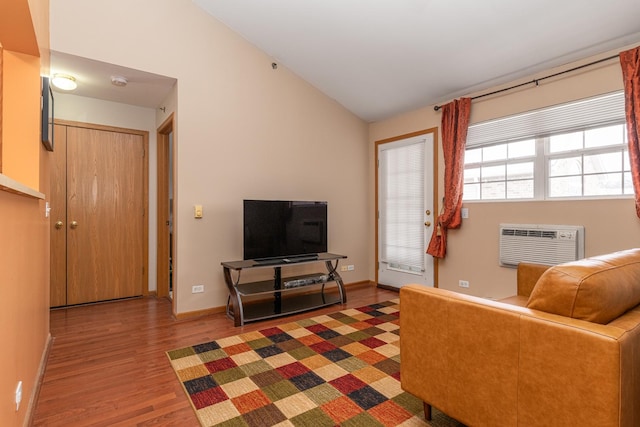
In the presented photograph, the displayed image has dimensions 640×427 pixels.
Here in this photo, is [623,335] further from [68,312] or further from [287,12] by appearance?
[68,312]

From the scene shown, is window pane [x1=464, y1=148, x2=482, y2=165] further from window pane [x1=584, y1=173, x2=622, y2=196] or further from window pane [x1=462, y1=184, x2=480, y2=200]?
window pane [x1=584, y1=173, x2=622, y2=196]

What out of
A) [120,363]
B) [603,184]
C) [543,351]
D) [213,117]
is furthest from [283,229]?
[603,184]

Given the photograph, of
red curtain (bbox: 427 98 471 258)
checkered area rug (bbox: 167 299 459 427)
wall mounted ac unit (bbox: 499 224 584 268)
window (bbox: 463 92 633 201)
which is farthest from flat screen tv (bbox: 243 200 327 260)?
wall mounted ac unit (bbox: 499 224 584 268)

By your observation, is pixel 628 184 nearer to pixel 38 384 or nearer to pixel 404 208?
pixel 404 208

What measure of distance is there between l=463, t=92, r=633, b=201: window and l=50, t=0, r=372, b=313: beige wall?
2013mm

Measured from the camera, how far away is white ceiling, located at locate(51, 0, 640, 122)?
8.87ft

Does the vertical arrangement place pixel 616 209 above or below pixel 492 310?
above

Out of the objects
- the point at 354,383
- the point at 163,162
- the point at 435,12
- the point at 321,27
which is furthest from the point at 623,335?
the point at 163,162

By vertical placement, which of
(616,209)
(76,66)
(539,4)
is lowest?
(616,209)

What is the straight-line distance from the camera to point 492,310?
54.0 inches

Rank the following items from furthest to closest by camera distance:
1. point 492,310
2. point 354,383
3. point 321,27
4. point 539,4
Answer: point 321,27, point 539,4, point 354,383, point 492,310

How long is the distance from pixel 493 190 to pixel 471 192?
0.26 meters

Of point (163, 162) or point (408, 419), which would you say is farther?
point (163, 162)

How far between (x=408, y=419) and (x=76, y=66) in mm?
4084
